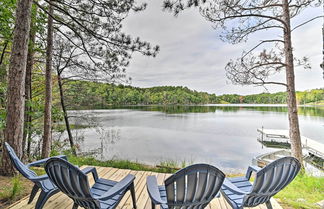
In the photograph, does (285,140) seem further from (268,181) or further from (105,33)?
(105,33)

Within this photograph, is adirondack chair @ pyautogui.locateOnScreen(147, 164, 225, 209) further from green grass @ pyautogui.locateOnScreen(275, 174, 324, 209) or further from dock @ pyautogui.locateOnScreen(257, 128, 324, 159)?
dock @ pyautogui.locateOnScreen(257, 128, 324, 159)

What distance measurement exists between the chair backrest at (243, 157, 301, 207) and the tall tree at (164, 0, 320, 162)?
9.24 ft

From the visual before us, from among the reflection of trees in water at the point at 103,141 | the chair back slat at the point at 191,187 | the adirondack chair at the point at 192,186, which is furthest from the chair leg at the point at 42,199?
the reflection of trees in water at the point at 103,141

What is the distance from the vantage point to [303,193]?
277 centimetres

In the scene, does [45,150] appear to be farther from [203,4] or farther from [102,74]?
[203,4]

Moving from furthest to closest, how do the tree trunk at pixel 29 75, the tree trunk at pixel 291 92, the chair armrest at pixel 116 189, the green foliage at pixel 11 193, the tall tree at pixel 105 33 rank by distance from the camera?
1. the tree trunk at pixel 29 75
2. the tree trunk at pixel 291 92
3. the tall tree at pixel 105 33
4. the green foliage at pixel 11 193
5. the chair armrest at pixel 116 189

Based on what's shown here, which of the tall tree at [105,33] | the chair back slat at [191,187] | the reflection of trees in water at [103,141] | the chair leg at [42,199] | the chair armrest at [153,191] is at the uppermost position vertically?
the tall tree at [105,33]

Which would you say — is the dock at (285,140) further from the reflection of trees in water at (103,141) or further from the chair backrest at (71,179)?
the chair backrest at (71,179)

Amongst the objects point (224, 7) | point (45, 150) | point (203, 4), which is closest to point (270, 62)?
point (224, 7)

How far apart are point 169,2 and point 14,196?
13.8 ft

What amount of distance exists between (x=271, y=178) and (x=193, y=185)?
831mm

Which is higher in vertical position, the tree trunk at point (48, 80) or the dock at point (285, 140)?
the tree trunk at point (48, 80)

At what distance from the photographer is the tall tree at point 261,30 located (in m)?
3.68

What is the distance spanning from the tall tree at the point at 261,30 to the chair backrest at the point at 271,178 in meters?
2.82
